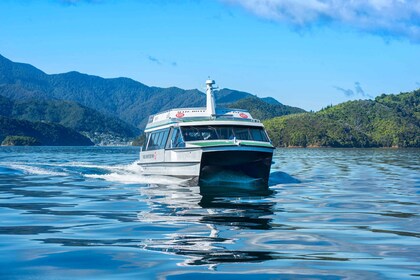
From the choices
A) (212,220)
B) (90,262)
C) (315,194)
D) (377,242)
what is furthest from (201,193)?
(90,262)

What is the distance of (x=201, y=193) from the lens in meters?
24.0

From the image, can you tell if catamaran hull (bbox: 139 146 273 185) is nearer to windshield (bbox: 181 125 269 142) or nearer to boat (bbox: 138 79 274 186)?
boat (bbox: 138 79 274 186)

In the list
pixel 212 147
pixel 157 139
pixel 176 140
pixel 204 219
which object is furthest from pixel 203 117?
pixel 204 219

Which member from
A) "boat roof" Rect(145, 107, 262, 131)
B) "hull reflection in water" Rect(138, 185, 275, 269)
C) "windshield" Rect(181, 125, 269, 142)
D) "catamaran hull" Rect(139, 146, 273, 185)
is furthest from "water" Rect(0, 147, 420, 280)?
"boat roof" Rect(145, 107, 262, 131)

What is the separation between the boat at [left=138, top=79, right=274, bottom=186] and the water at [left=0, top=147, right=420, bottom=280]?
10.5ft

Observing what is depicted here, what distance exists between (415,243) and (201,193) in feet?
40.9

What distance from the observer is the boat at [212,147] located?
88.9 feet

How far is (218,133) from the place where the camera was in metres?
29.2

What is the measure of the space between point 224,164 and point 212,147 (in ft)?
3.64

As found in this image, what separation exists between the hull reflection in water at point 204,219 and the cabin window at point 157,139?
4676 mm

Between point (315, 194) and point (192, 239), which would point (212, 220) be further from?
point (315, 194)

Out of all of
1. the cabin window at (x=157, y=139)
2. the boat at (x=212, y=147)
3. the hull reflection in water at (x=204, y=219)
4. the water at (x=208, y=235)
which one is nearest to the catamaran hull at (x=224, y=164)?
the boat at (x=212, y=147)

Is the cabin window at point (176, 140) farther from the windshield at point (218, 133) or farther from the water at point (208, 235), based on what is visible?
the water at point (208, 235)

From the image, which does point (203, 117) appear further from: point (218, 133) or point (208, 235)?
point (208, 235)
